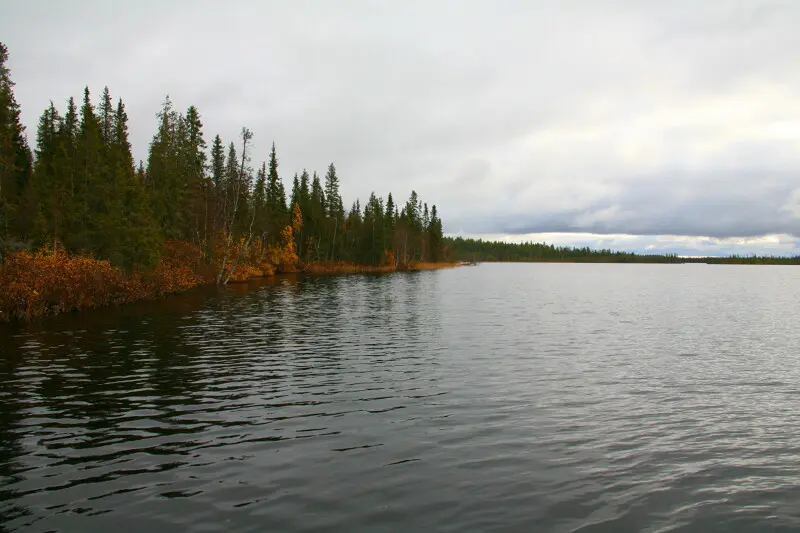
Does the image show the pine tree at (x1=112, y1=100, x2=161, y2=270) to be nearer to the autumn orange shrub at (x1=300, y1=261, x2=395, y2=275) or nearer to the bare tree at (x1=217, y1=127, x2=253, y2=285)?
the bare tree at (x1=217, y1=127, x2=253, y2=285)

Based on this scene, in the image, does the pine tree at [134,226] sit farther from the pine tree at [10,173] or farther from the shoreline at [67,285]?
the pine tree at [10,173]

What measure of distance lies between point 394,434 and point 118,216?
148 ft

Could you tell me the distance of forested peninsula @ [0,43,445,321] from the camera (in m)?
34.7

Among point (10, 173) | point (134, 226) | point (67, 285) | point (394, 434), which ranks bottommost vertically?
point (394, 434)

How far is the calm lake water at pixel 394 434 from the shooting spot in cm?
828

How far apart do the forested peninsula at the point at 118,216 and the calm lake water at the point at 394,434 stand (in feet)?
29.0

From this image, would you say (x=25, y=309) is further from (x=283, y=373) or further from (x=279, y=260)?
(x=279, y=260)

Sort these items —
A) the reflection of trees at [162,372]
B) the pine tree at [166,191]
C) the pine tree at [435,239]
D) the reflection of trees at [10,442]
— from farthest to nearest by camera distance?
1. the pine tree at [435,239]
2. the pine tree at [166,191]
3. the reflection of trees at [162,372]
4. the reflection of trees at [10,442]

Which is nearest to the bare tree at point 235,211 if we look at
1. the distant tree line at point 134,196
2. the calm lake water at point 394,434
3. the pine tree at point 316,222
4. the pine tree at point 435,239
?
the distant tree line at point 134,196

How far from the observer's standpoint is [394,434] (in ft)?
39.6

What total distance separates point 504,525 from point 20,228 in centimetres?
6842

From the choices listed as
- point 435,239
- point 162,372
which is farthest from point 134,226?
point 435,239

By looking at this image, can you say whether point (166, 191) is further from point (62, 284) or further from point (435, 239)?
point (435, 239)

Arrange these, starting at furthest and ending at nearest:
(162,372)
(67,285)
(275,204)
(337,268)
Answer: (337,268), (275,204), (67,285), (162,372)
